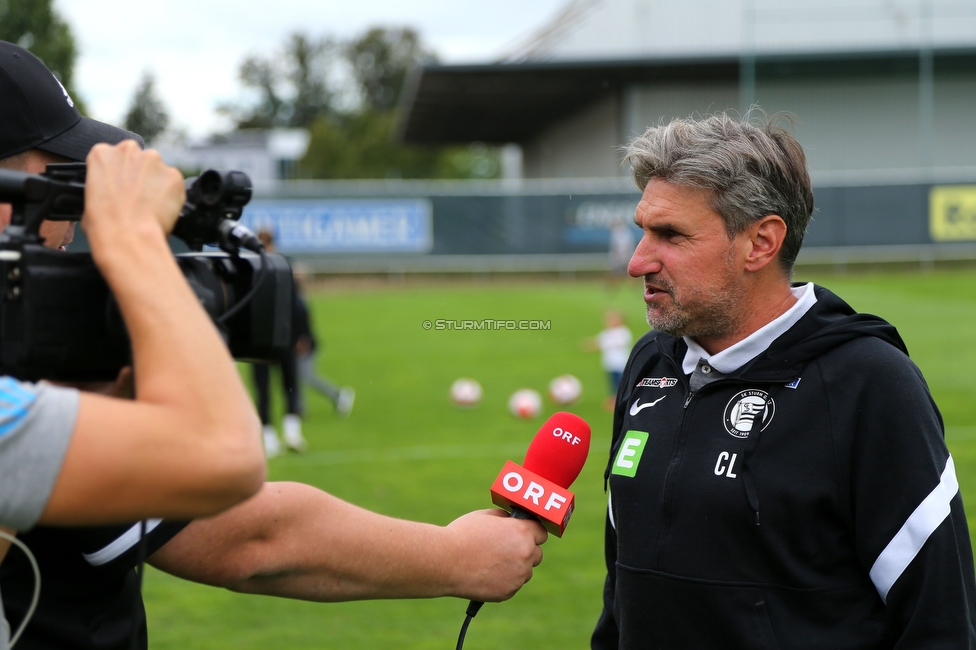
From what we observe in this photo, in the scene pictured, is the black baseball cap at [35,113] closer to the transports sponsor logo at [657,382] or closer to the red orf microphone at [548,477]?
the red orf microphone at [548,477]

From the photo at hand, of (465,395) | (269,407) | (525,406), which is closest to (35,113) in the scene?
(269,407)

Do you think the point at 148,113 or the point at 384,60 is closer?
the point at 148,113

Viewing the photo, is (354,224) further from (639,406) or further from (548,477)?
(548,477)

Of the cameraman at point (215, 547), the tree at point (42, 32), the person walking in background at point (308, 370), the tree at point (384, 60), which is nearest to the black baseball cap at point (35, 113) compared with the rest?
the cameraman at point (215, 547)

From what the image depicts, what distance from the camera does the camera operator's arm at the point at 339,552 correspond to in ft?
7.04

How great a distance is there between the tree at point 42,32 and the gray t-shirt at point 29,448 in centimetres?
697

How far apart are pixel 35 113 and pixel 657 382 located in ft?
5.50

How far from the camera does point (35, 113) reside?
Result: 77.6 inches

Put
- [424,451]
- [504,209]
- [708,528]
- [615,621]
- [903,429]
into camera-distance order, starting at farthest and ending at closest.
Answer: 1. [504,209]
2. [424,451]
3. [615,621]
4. [708,528]
5. [903,429]

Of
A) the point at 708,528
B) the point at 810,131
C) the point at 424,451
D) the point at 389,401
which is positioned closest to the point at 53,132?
the point at 708,528

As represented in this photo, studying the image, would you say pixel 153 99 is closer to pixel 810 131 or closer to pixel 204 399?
pixel 204 399

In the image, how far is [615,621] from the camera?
2.83m

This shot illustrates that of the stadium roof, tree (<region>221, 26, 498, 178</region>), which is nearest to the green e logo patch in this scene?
the stadium roof

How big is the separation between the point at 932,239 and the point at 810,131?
640 cm
